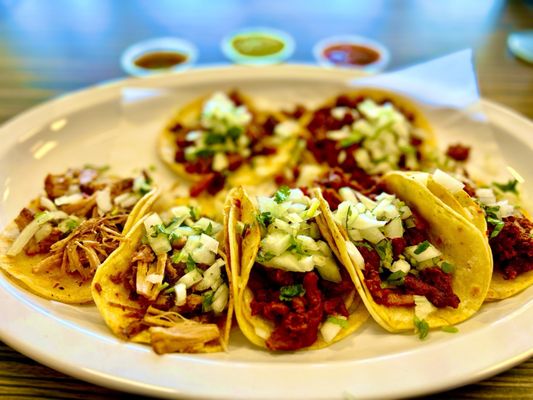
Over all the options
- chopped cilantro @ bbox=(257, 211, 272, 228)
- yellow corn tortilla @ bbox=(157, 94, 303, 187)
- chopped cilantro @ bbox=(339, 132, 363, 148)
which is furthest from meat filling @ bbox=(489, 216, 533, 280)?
yellow corn tortilla @ bbox=(157, 94, 303, 187)

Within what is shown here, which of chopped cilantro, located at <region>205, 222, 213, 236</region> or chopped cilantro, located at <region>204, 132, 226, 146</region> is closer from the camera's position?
chopped cilantro, located at <region>205, 222, 213, 236</region>

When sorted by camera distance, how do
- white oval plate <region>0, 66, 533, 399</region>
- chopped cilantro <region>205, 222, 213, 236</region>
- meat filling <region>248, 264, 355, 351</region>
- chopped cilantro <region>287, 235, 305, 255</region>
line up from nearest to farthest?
white oval plate <region>0, 66, 533, 399</region> < meat filling <region>248, 264, 355, 351</region> < chopped cilantro <region>287, 235, 305, 255</region> < chopped cilantro <region>205, 222, 213, 236</region>

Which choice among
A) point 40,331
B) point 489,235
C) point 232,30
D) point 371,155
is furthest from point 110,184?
point 232,30

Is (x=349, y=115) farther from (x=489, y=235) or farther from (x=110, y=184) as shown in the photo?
(x=110, y=184)

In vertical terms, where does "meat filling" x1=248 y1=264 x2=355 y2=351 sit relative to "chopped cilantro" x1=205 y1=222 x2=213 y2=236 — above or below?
below

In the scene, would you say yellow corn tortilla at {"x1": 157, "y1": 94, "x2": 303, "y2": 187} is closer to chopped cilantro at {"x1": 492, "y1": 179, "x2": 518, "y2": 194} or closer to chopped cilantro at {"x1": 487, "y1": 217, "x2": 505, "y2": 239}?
chopped cilantro at {"x1": 492, "y1": 179, "x2": 518, "y2": 194}

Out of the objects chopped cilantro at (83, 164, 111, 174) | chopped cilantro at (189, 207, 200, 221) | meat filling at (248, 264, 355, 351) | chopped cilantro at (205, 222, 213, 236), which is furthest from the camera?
chopped cilantro at (83, 164, 111, 174)

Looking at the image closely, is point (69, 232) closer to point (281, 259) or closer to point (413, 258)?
point (281, 259)

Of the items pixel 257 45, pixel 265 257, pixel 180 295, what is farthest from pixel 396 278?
pixel 257 45
